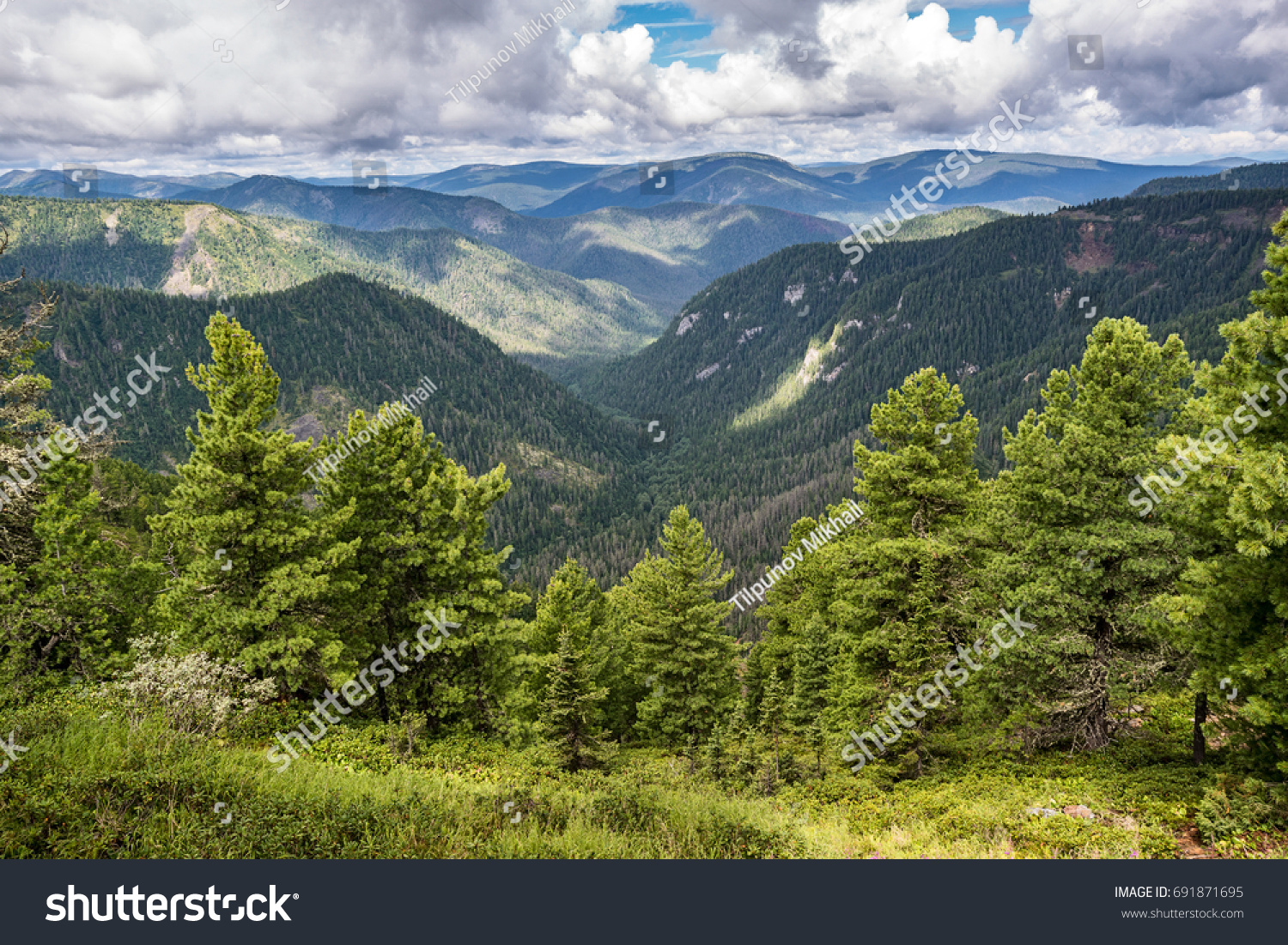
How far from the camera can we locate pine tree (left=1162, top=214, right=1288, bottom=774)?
41.3ft

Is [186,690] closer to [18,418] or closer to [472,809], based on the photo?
[472,809]

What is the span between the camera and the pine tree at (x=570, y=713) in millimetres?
24984

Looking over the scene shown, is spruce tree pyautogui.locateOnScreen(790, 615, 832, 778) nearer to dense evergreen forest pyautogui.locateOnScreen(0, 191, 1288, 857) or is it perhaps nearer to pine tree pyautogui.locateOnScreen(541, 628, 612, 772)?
dense evergreen forest pyautogui.locateOnScreen(0, 191, 1288, 857)

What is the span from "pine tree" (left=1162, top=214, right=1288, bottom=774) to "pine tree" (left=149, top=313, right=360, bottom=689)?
22.2 m

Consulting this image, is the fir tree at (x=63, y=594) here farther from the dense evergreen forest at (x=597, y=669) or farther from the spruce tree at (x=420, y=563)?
the spruce tree at (x=420, y=563)

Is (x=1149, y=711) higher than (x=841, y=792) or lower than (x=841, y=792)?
higher

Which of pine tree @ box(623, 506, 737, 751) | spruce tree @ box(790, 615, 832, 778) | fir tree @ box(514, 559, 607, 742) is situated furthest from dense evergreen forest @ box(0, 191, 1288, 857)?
pine tree @ box(623, 506, 737, 751)

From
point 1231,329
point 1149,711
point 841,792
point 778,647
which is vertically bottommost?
point 778,647
